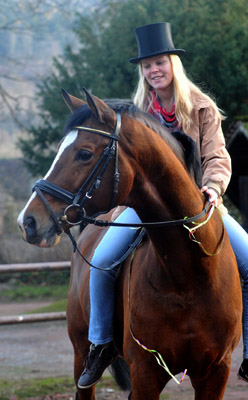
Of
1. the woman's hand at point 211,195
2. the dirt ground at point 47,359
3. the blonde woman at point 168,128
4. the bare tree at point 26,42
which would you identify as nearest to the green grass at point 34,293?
the dirt ground at point 47,359

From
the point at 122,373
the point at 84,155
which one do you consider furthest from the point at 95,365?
the point at 84,155

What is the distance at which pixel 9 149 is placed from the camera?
101 ft

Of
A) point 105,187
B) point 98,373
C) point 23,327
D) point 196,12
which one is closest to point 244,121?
point 196,12

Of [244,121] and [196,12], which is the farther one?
[196,12]

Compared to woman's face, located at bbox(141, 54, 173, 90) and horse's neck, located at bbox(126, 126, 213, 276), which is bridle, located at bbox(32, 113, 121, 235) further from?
woman's face, located at bbox(141, 54, 173, 90)

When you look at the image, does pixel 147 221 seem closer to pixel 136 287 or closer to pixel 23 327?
pixel 136 287

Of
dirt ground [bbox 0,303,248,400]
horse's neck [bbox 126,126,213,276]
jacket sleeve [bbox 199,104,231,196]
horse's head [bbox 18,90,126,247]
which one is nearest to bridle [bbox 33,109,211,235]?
horse's head [bbox 18,90,126,247]

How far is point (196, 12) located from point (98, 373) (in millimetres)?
9261

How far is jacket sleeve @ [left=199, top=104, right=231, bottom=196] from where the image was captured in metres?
3.14

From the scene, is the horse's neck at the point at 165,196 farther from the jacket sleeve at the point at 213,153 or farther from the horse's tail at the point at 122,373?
the horse's tail at the point at 122,373

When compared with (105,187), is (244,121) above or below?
below

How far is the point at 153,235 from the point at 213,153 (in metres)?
0.73

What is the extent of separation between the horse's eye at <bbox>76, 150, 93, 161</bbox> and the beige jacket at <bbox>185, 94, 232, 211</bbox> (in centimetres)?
86

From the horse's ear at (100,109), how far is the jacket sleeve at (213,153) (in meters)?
0.77
